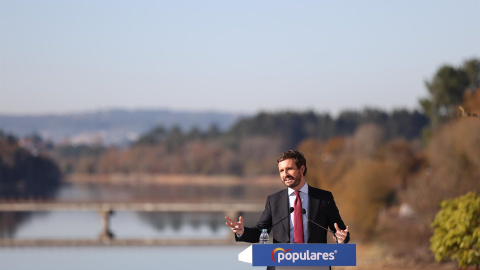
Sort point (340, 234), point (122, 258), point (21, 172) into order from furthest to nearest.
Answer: point (21, 172), point (122, 258), point (340, 234)

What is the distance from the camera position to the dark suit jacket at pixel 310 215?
7070 millimetres

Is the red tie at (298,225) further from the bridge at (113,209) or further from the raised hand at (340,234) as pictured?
the bridge at (113,209)

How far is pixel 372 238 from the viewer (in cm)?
5803

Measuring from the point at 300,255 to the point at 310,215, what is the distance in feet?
1.60

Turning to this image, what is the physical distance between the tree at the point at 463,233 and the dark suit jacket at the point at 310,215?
12097 millimetres

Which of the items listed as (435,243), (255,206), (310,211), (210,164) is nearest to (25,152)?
(210,164)

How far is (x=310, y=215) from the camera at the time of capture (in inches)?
279

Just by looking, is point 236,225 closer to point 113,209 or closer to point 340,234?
point 340,234

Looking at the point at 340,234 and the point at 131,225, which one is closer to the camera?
the point at 340,234

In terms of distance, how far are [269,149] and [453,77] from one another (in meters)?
103

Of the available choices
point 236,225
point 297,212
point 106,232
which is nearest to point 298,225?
point 297,212

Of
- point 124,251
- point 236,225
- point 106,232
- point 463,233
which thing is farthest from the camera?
point 106,232

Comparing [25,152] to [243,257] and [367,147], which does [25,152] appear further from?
[243,257]

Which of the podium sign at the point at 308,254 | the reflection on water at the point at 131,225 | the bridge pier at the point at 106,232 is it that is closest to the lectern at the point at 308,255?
the podium sign at the point at 308,254
